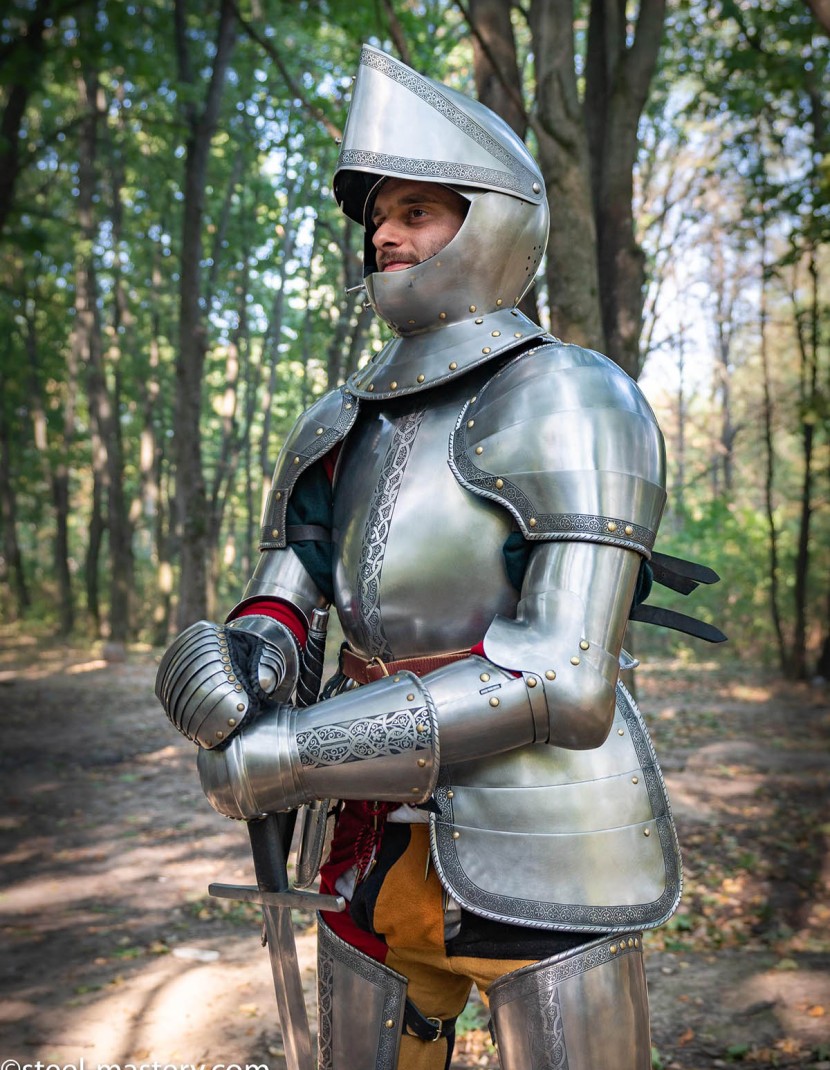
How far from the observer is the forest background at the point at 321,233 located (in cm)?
480

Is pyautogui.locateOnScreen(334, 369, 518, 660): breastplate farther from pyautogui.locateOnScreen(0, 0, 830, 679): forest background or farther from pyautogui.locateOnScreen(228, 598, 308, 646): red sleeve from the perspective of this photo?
pyautogui.locateOnScreen(0, 0, 830, 679): forest background

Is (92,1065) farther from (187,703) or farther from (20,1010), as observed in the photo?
(187,703)

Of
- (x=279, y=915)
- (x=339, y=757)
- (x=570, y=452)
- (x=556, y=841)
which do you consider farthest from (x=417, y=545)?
(x=279, y=915)

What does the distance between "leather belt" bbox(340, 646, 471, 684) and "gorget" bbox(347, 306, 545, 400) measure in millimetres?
509

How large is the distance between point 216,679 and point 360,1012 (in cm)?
71

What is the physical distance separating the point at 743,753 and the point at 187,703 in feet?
25.3

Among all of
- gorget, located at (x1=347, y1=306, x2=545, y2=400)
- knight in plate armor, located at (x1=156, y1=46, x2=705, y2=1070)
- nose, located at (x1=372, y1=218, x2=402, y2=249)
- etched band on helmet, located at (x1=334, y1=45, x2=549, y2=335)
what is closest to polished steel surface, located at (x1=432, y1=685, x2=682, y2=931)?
knight in plate armor, located at (x1=156, y1=46, x2=705, y2=1070)

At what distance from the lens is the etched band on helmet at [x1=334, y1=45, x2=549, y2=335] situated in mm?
1958

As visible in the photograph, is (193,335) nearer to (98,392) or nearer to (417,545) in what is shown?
(98,392)

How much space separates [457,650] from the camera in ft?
6.10

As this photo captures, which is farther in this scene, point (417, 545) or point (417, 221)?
point (417, 221)

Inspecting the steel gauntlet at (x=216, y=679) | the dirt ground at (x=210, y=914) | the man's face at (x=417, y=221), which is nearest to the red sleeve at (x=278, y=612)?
the steel gauntlet at (x=216, y=679)

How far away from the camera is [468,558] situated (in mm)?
1852

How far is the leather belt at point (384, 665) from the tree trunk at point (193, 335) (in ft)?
25.6
